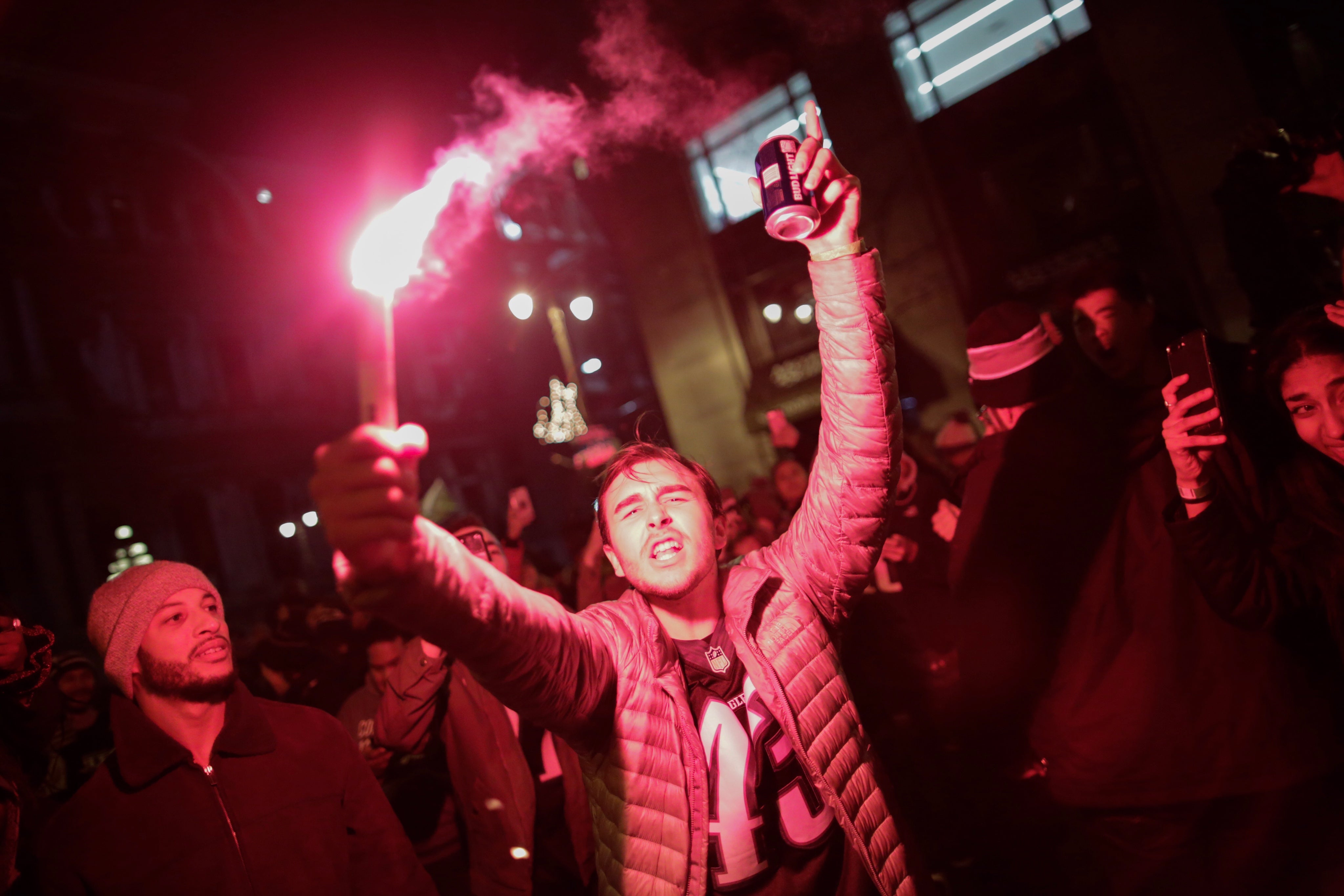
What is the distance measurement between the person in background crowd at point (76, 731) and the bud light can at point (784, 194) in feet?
19.0

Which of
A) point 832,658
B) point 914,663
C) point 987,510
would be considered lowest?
point 914,663

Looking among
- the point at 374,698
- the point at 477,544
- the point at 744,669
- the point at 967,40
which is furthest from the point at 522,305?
the point at 967,40

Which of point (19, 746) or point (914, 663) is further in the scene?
point (914, 663)

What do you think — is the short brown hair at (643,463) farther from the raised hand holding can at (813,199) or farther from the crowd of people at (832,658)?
the raised hand holding can at (813,199)

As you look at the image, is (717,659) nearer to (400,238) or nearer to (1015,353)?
(400,238)

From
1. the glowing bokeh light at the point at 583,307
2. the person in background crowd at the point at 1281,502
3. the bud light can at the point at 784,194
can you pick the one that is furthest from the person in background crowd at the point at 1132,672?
the glowing bokeh light at the point at 583,307

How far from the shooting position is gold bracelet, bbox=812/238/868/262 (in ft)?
6.98

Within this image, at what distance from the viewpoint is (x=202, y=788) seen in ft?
8.54

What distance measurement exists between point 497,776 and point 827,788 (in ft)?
6.49

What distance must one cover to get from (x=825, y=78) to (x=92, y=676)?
15.5m

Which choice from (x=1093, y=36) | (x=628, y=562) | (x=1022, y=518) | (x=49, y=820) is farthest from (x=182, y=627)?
(x=1093, y=36)

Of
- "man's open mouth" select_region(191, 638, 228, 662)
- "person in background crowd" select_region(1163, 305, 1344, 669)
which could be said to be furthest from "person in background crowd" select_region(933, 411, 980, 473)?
"man's open mouth" select_region(191, 638, 228, 662)

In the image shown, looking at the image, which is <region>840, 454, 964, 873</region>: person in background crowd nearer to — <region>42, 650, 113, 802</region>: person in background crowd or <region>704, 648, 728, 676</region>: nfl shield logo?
<region>704, 648, 728, 676</region>: nfl shield logo

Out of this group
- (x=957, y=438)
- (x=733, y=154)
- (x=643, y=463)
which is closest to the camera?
(x=643, y=463)
